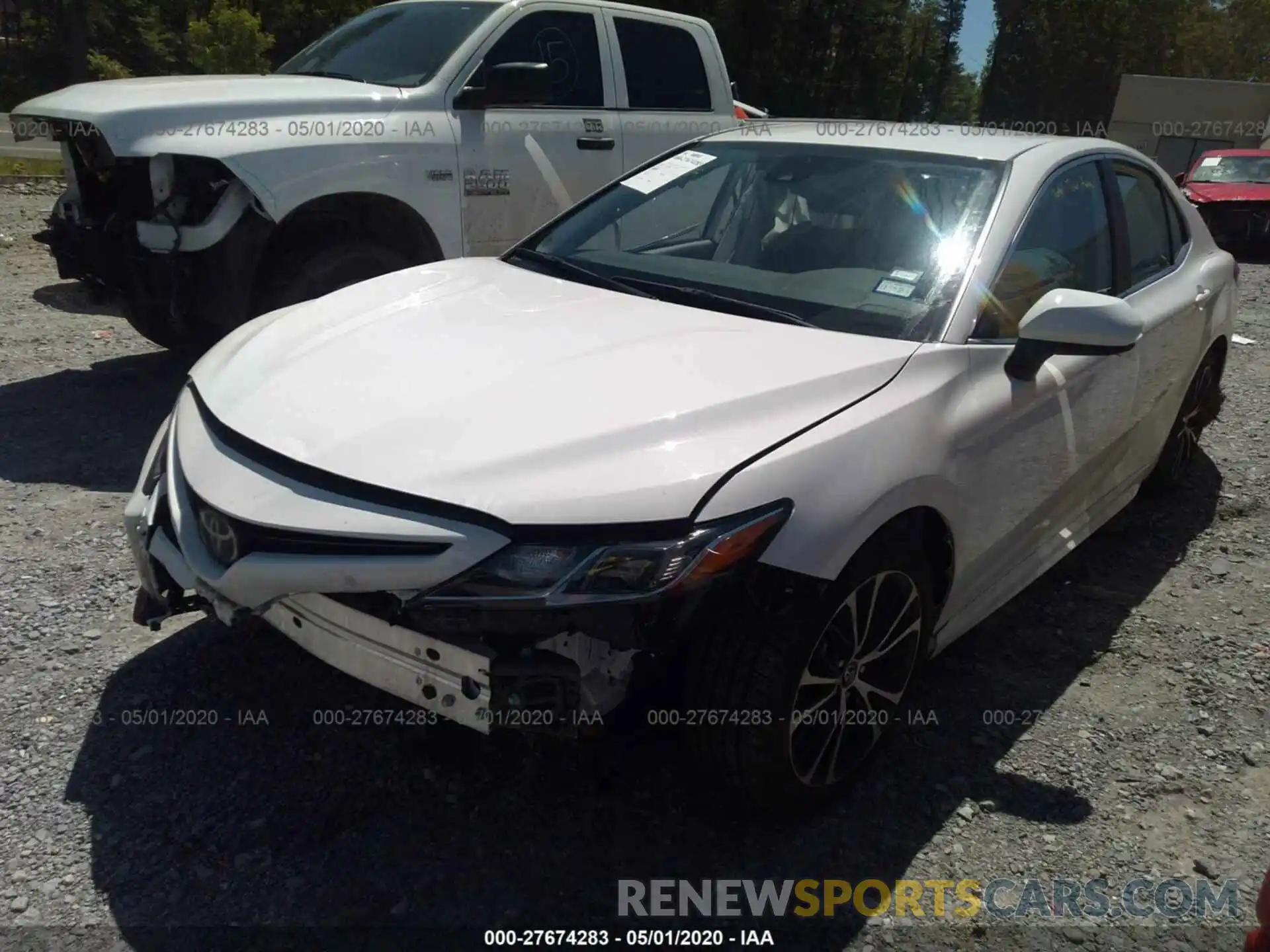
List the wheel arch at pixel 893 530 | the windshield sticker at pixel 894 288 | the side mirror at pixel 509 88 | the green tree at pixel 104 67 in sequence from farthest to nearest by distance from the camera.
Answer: the green tree at pixel 104 67, the side mirror at pixel 509 88, the windshield sticker at pixel 894 288, the wheel arch at pixel 893 530

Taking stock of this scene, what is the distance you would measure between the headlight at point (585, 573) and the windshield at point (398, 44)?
4.03 m

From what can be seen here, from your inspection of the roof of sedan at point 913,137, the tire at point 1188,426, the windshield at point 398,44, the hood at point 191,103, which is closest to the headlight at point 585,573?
the roof of sedan at point 913,137

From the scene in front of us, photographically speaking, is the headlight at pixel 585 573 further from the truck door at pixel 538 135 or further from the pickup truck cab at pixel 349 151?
the truck door at pixel 538 135

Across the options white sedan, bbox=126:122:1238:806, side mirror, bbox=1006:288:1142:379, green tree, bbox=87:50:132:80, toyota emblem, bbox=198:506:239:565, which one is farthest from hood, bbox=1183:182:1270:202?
green tree, bbox=87:50:132:80

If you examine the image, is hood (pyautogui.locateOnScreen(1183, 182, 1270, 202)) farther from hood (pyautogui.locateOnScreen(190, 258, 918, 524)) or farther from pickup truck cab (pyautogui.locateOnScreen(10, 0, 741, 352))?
hood (pyautogui.locateOnScreen(190, 258, 918, 524))

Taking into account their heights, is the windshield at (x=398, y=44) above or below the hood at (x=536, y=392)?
above

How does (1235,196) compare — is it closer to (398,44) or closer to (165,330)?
(398,44)

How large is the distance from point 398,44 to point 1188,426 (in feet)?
14.5

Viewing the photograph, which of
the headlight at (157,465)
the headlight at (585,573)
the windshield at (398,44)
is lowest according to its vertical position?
the headlight at (157,465)

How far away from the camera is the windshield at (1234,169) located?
14227 millimetres

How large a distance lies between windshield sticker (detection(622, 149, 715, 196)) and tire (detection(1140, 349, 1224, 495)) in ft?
7.28

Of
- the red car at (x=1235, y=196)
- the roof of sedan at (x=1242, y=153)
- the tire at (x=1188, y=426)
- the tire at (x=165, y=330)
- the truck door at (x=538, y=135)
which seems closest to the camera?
the tire at (x=1188, y=426)

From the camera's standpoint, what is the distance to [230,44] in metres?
17.1

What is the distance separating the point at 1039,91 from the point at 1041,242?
55.4 metres
